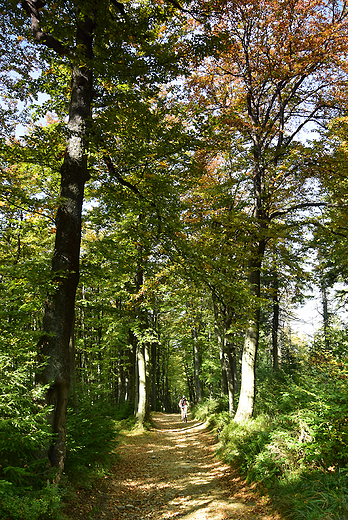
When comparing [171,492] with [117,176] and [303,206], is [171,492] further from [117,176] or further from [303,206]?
[303,206]

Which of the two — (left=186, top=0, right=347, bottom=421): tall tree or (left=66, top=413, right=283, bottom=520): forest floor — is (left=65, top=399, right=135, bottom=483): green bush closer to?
(left=66, top=413, right=283, bottom=520): forest floor

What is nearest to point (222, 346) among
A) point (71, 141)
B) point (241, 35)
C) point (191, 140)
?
point (191, 140)

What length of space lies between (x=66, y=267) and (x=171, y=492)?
5367mm

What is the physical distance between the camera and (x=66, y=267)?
5.33 metres

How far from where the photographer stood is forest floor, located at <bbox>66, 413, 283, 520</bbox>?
16.7 ft

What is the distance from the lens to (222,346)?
13.4m

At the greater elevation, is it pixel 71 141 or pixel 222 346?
pixel 71 141

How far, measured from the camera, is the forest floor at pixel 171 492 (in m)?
5.09

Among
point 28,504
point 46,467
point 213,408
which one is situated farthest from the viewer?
point 213,408

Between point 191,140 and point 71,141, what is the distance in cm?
245

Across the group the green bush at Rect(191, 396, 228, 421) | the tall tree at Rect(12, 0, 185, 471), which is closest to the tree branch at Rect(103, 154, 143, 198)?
the tall tree at Rect(12, 0, 185, 471)

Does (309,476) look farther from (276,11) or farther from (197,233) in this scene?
(276,11)

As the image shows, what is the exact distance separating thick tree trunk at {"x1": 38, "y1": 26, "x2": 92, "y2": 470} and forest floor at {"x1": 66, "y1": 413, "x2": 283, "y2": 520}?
156 centimetres

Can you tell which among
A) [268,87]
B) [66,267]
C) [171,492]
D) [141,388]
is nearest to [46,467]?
[66,267]
